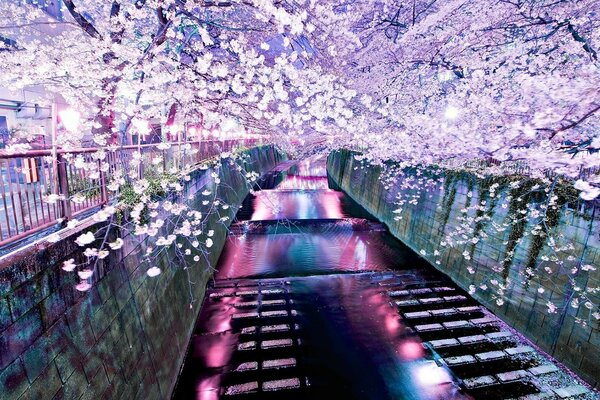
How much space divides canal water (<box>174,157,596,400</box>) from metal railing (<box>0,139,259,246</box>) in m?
5.38

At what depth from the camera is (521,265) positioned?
32.6ft

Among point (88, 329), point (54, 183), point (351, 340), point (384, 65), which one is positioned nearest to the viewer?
point (88, 329)

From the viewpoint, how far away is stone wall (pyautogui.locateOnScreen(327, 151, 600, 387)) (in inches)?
309

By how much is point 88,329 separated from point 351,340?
7429 mm

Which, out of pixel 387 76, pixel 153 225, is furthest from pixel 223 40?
pixel 153 225

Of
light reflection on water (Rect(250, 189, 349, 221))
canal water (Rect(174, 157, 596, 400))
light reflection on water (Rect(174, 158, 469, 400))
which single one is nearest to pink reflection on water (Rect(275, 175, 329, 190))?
light reflection on water (Rect(250, 189, 349, 221))

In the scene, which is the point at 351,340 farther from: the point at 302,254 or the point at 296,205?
the point at 296,205

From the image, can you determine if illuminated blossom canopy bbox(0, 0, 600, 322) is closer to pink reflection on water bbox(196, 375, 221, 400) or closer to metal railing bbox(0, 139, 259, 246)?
metal railing bbox(0, 139, 259, 246)

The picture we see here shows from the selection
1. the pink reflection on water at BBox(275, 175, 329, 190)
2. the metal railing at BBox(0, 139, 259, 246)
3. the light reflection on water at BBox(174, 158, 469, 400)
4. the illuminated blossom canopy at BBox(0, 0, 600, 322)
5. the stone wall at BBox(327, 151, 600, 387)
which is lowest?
the light reflection on water at BBox(174, 158, 469, 400)

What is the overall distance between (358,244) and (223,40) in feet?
42.1

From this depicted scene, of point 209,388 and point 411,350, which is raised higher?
point 411,350

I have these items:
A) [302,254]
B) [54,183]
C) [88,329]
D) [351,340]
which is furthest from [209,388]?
[302,254]

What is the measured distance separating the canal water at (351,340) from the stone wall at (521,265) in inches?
19.7

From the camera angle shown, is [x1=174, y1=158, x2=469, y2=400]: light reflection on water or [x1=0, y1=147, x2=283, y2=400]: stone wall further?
[x1=174, y1=158, x2=469, y2=400]: light reflection on water
